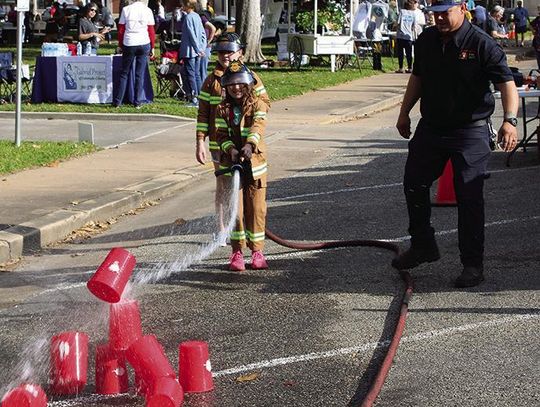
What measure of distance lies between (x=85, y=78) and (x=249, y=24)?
9451 millimetres

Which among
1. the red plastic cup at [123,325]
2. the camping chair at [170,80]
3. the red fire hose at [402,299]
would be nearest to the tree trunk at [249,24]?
the camping chair at [170,80]

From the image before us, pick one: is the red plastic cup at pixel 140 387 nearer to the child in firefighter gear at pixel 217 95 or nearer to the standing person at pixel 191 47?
the child in firefighter gear at pixel 217 95

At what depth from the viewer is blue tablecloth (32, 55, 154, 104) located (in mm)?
20422

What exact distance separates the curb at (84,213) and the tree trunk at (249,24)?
15.8 m

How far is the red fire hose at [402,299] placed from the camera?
18.9 feet

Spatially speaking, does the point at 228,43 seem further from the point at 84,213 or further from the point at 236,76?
the point at 84,213

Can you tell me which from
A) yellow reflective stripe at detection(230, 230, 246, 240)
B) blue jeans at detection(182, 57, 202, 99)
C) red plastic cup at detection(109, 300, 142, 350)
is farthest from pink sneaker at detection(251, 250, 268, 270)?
blue jeans at detection(182, 57, 202, 99)

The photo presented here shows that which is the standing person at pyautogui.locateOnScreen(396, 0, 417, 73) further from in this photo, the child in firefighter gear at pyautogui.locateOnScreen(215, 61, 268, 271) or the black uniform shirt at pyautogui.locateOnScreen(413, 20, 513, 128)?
the black uniform shirt at pyautogui.locateOnScreen(413, 20, 513, 128)

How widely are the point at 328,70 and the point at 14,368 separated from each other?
23999 mm

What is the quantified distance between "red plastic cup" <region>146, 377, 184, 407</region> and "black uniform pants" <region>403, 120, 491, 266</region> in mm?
3213

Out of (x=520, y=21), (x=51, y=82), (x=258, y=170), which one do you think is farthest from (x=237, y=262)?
(x=520, y=21)

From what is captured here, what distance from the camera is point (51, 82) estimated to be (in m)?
21.2

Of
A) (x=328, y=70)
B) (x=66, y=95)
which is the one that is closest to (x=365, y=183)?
(x=66, y=95)

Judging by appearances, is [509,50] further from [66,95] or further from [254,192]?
[254,192]
